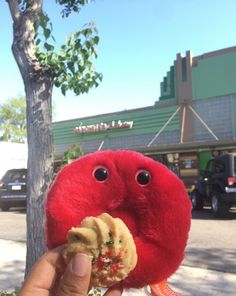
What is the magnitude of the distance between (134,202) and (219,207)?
12.2 m

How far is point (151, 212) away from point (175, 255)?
20 cm

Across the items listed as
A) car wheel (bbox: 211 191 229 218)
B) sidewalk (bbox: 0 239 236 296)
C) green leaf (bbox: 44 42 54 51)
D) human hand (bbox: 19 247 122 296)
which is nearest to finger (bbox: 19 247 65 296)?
human hand (bbox: 19 247 122 296)

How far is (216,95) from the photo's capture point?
2095 cm

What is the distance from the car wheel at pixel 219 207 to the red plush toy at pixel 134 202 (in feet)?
39.3

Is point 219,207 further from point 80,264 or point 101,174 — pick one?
point 80,264

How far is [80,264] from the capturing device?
4.96ft

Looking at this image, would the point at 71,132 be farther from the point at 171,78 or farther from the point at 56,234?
the point at 56,234

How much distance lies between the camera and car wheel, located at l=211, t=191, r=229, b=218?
13.5m

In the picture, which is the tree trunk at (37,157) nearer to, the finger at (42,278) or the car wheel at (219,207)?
the finger at (42,278)

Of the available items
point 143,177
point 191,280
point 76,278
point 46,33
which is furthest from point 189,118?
point 76,278

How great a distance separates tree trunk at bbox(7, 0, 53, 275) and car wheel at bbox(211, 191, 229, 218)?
1020cm

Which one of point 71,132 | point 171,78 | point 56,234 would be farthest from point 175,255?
point 71,132

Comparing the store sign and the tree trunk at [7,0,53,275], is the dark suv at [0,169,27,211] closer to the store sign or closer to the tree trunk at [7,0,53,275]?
the store sign

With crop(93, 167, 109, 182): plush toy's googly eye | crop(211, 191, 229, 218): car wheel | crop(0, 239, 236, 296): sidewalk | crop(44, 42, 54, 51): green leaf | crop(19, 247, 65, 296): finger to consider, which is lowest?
crop(0, 239, 236, 296): sidewalk
